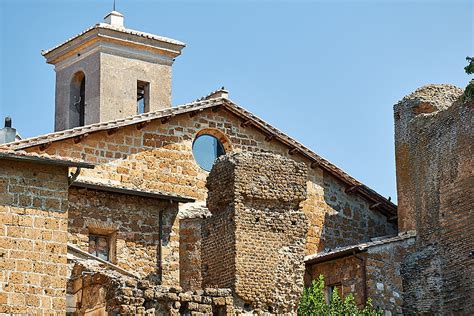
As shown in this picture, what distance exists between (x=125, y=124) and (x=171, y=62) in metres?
8.99

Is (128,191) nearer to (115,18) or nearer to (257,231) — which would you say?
(257,231)

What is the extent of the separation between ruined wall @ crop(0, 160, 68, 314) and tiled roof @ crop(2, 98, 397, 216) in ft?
21.1

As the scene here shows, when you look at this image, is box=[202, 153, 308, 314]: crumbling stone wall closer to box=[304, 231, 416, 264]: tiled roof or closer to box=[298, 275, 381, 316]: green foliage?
box=[298, 275, 381, 316]: green foliage

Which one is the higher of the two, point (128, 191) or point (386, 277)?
point (128, 191)

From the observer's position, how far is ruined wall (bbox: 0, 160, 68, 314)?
2391 centimetres

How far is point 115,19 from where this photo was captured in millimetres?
40844

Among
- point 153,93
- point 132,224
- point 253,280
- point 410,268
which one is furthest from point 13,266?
point 153,93

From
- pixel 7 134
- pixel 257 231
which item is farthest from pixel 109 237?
pixel 257 231

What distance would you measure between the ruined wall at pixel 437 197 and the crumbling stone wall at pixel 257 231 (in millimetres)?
5508

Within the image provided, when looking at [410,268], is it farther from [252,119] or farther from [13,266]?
[13,266]

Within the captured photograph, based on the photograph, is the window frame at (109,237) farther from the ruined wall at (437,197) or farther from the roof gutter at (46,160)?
the ruined wall at (437,197)

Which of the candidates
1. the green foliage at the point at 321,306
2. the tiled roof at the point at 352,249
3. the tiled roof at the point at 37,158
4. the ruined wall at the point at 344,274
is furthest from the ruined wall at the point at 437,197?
the tiled roof at the point at 37,158

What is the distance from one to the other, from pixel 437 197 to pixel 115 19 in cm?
1271

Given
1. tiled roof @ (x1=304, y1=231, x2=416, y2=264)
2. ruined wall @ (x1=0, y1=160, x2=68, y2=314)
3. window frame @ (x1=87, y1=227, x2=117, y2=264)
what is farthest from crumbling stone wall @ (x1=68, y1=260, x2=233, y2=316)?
tiled roof @ (x1=304, y1=231, x2=416, y2=264)
